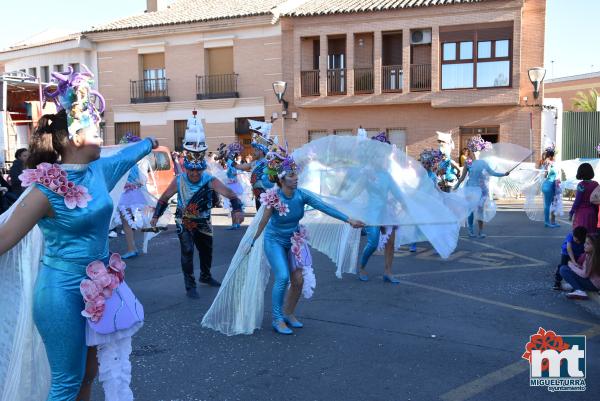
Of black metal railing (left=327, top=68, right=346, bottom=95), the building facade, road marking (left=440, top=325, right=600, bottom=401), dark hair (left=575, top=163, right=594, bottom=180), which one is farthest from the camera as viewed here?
black metal railing (left=327, top=68, right=346, bottom=95)

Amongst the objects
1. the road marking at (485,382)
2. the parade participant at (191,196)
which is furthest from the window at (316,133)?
the road marking at (485,382)

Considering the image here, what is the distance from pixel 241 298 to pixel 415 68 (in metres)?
19.9

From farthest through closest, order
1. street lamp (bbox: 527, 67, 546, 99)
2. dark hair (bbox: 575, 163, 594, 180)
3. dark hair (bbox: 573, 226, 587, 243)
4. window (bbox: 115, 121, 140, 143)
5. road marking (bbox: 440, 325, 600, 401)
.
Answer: window (bbox: 115, 121, 140, 143) → street lamp (bbox: 527, 67, 546, 99) → dark hair (bbox: 575, 163, 594, 180) → dark hair (bbox: 573, 226, 587, 243) → road marking (bbox: 440, 325, 600, 401)

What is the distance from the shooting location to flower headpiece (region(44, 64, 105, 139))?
9.70 feet

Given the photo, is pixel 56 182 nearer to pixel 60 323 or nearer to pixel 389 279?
pixel 60 323

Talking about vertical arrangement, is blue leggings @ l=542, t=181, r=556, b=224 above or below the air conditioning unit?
below

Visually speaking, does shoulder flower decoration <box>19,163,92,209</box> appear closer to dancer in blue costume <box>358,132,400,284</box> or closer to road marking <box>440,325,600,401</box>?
road marking <box>440,325,600,401</box>

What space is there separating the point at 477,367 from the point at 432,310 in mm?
1822

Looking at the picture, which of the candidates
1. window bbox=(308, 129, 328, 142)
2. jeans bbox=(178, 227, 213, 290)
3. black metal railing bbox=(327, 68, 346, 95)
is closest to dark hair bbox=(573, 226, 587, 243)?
jeans bbox=(178, 227, 213, 290)

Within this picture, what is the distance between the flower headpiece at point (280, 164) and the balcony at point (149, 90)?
22551 millimetres

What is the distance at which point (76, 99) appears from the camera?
3020 mm

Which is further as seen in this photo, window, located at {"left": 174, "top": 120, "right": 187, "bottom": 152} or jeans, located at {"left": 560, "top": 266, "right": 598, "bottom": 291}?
window, located at {"left": 174, "top": 120, "right": 187, "bottom": 152}

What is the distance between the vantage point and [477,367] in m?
4.81

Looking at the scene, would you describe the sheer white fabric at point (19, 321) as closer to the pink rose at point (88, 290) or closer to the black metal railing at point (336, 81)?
the pink rose at point (88, 290)
